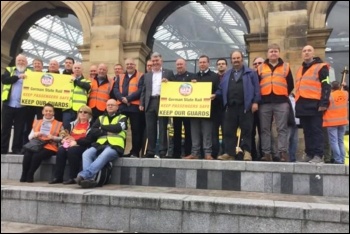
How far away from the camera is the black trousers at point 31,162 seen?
7.13 m

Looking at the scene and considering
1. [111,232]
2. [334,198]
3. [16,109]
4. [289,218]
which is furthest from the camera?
[16,109]

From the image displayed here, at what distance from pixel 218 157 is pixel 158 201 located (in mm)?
2466

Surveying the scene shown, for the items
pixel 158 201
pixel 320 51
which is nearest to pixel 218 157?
pixel 158 201

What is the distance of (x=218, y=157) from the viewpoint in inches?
280

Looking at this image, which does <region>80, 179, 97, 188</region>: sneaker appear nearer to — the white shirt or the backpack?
the backpack

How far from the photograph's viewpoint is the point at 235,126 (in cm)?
703

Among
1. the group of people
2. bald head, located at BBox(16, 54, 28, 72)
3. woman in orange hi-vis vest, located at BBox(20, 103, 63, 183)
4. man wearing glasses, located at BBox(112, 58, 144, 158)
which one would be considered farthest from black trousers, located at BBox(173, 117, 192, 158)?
bald head, located at BBox(16, 54, 28, 72)

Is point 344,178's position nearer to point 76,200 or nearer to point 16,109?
point 76,200

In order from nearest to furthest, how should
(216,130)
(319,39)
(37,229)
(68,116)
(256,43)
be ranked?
(37,229) < (216,130) < (68,116) < (319,39) < (256,43)

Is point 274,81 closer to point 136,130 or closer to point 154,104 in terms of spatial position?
point 154,104

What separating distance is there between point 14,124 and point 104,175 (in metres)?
3.17

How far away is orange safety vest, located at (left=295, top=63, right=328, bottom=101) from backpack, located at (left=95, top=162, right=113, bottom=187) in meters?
3.55

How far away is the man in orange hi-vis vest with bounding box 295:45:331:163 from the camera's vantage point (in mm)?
6578

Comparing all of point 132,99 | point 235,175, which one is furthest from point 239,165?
point 132,99
